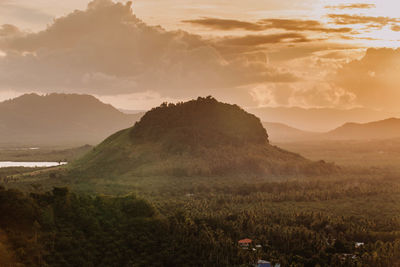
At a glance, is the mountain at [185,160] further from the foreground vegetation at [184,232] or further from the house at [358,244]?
the house at [358,244]

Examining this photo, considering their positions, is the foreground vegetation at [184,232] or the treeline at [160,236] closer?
the treeline at [160,236]

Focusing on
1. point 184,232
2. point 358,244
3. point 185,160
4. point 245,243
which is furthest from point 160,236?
point 185,160

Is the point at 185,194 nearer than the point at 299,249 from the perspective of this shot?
No

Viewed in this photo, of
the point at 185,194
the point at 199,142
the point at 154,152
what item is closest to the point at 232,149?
the point at 199,142

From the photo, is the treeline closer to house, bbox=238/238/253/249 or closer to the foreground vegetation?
the foreground vegetation

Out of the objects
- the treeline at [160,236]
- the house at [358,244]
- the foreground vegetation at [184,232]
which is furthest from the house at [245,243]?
the house at [358,244]

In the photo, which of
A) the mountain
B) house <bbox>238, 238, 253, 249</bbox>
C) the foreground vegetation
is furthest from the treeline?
the mountain

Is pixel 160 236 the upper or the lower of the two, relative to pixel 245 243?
upper

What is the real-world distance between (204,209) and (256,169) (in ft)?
221

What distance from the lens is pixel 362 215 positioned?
11944 cm

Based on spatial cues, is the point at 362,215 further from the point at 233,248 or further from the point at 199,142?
the point at 199,142

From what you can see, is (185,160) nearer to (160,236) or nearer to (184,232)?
(184,232)

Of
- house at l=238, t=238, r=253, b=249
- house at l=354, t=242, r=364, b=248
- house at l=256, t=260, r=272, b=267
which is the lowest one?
house at l=354, t=242, r=364, b=248

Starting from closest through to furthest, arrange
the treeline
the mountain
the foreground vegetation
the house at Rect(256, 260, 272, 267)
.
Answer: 1. the house at Rect(256, 260, 272, 267)
2. the treeline
3. the foreground vegetation
4. the mountain
